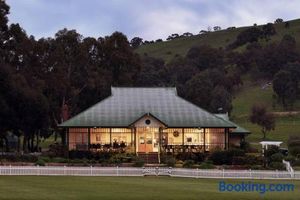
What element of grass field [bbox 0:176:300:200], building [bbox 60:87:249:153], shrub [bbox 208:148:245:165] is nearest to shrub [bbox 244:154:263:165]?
shrub [bbox 208:148:245:165]

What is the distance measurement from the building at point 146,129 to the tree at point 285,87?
6421cm

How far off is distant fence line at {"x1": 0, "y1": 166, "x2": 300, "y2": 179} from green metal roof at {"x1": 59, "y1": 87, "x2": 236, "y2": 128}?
17838 millimetres

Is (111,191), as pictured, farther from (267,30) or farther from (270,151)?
(267,30)

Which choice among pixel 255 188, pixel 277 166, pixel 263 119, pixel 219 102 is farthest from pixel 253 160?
pixel 219 102

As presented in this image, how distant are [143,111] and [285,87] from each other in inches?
2617

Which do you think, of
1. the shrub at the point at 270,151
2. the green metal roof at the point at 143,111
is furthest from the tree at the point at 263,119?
the shrub at the point at 270,151

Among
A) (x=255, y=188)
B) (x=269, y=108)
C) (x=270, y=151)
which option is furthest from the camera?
(x=269, y=108)

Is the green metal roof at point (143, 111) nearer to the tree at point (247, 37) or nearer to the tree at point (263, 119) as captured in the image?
the tree at point (263, 119)

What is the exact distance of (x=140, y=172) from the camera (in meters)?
40.9

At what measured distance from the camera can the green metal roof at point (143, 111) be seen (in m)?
58.9

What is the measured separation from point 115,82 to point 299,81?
183 ft

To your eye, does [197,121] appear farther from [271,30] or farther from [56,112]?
[271,30]

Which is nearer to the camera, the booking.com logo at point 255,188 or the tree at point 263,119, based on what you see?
the booking.com logo at point 255,188

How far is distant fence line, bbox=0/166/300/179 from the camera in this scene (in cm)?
3941
